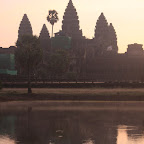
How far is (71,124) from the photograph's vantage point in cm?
3934

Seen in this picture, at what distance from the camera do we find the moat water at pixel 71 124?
104 feet

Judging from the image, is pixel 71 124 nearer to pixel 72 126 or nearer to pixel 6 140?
pixel 72 126

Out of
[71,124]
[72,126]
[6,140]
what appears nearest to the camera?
[6,140]

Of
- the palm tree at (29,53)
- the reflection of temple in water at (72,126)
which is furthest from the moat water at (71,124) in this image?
the palm tree at (29,53)

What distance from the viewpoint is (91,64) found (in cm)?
16762

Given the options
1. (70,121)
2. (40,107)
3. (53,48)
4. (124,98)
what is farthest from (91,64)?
(70,121)

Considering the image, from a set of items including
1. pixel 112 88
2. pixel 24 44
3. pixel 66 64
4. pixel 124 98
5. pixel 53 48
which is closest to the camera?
pixel 124 98

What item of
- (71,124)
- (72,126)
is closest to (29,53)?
(71,124)

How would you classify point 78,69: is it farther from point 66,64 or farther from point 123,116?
point 123,116

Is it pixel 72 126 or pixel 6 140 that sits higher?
pixel 72 126

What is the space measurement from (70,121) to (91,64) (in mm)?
126802

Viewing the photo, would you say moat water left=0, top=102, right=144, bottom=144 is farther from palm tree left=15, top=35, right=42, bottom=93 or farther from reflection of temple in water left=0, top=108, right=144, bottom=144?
palm tree left=15, top=35, right=42, bottom=93

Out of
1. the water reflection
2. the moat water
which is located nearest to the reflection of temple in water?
the moat water

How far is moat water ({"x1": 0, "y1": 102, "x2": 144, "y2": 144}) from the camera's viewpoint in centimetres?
3183
